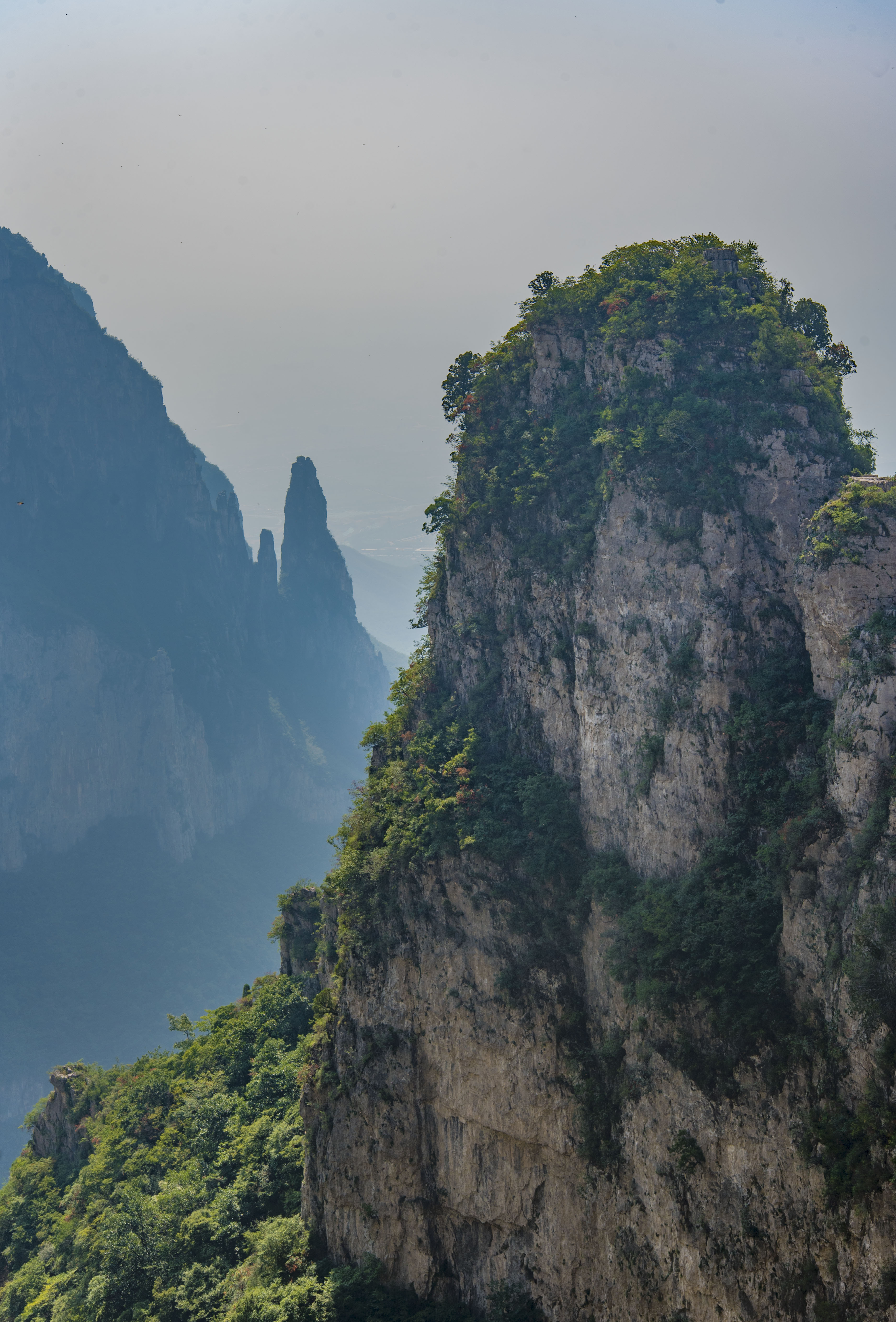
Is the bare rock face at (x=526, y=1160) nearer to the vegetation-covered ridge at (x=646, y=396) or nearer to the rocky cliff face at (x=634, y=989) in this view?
the rocky cliff face at (x=634, y=989)

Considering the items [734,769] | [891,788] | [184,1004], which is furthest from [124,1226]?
[184,1004]

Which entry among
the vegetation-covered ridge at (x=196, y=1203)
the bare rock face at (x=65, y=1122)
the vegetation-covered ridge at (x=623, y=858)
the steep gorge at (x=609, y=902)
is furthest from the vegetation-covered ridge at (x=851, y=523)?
the bare rock face at (x=65, y=1122)

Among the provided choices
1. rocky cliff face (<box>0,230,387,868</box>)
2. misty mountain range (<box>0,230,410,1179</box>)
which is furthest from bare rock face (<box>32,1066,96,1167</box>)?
rocky cliff face (<box>0,230,387,868</box>)

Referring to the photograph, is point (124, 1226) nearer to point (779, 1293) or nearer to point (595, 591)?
point (779, 1293)

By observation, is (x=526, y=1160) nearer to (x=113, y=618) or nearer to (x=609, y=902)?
(x=609, y=902)

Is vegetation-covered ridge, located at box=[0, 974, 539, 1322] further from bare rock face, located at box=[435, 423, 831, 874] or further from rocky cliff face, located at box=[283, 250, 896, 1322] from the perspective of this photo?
bare rock face, located at box=[435, 423, 831, 874]

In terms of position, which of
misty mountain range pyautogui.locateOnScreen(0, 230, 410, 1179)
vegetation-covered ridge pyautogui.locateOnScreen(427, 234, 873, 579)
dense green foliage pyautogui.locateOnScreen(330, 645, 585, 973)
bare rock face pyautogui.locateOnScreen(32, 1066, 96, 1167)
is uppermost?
misty mountain range pyautogui.locateOnScreen(0, 230, 410, 1179)
